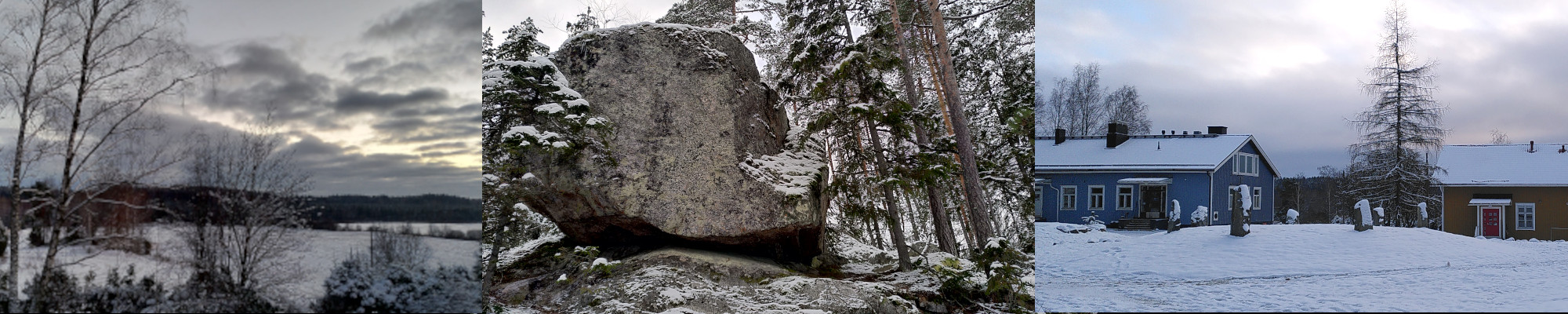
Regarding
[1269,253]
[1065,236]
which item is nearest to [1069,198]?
[1065,236]

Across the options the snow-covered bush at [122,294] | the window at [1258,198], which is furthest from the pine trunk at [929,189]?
the snow-covered bush at [122,294]

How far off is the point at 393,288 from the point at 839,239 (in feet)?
12.7

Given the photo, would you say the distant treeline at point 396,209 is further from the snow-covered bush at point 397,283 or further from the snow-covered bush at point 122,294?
the snow-covered bush at point 122,294

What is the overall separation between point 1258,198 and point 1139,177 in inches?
39.5

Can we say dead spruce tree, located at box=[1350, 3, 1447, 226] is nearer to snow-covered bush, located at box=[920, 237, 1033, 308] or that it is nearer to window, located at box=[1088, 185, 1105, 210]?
window, located at box=[1088, 185, 1105, 210]

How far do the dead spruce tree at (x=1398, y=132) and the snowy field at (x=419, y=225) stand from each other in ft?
20.9

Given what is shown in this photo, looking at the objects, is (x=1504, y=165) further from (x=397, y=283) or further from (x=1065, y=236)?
(x=397, y=283)

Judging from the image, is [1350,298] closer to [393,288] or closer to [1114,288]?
[1114,288]

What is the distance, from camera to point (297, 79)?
4.21 metres

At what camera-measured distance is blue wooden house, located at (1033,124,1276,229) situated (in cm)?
727

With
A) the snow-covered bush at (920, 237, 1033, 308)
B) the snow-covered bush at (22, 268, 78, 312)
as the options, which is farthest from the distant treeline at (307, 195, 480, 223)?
the snow-covered bush at (920, 237, 1033, 308)

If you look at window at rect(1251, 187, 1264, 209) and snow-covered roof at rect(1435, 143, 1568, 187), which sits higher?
snow-covered roof at rect(1435, 143, 1568, 187)

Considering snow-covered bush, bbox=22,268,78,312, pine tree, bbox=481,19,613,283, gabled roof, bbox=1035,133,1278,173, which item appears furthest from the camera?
gabled roof, bbox=1035,133,1278,173

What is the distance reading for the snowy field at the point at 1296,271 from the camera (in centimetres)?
549
